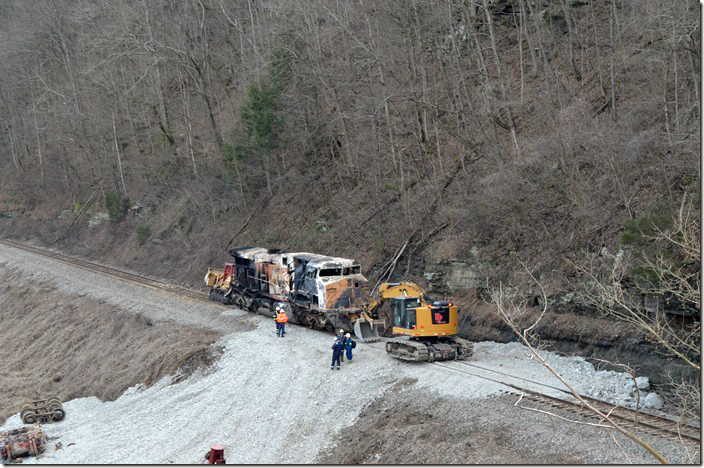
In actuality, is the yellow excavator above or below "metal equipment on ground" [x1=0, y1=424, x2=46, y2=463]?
above

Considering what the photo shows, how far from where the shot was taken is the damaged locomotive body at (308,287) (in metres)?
25.4

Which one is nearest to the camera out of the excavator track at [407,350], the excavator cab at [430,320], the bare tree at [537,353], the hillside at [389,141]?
the bare tree at [537,353]

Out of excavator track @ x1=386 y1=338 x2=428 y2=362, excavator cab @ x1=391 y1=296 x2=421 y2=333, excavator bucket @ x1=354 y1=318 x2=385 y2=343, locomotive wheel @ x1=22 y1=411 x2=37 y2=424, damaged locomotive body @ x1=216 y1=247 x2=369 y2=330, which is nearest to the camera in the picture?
excavator track @ x1=386 y1=338 x2=428 y2=362

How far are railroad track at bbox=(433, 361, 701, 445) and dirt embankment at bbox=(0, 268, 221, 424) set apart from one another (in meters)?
10.8

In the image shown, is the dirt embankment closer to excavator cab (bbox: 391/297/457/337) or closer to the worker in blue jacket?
the worker in blue jacket

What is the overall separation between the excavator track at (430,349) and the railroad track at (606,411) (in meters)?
0.97

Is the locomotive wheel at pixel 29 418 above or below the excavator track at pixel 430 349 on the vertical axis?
below

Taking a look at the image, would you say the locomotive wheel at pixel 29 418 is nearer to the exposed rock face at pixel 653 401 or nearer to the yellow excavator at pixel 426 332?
the yellow excavator at pixel 426 332

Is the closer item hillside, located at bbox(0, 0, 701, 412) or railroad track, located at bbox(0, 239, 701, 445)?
railroad track, located at bbox(0, 239, 701, 445)

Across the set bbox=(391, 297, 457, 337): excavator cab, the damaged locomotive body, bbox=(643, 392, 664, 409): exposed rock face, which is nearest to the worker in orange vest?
the damaged locomotive body

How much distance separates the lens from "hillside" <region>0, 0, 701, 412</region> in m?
23.2

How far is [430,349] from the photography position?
68.4 ft

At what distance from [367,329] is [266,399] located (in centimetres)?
551

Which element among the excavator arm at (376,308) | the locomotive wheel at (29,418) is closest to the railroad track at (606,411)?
the excavator arm at (376,308)
